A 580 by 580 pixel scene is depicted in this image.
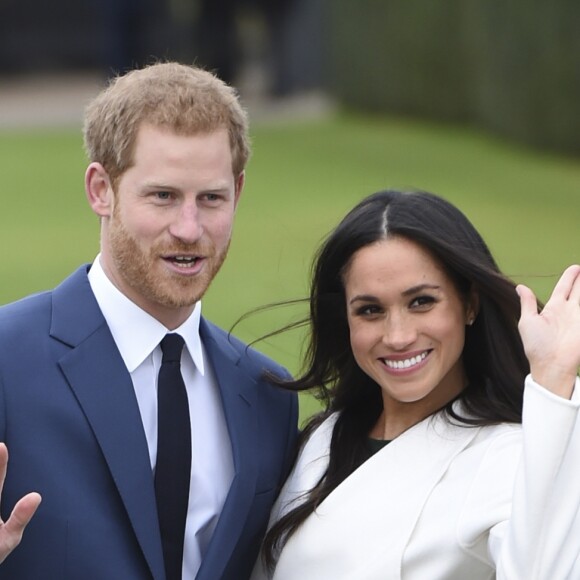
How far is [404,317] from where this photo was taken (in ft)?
12.7

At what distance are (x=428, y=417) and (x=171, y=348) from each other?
70 cm

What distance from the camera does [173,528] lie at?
3727 mm

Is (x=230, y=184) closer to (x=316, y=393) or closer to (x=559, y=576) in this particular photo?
(x=316, y=393)

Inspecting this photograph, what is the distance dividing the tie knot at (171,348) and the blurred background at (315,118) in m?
5.82

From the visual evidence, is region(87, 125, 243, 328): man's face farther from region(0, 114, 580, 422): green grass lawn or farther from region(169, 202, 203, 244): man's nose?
region(0, 114, 580, 422): green grass lawn

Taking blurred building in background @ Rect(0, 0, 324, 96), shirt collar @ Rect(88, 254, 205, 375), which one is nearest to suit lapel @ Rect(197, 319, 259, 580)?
shirt collar @ Rect(88, 254, 205, 375)

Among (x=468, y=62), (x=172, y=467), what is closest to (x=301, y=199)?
(x=468, y=62)

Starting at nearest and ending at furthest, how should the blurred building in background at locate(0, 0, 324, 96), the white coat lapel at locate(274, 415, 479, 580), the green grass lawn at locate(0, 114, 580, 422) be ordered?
the white coat lapel at locate(274, 415, 479, 580) → the green grass lawn at locate(0, 114, 580, 422) → the blurred building in background at locate(0, 0, 324, 96)

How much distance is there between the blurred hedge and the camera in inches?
687

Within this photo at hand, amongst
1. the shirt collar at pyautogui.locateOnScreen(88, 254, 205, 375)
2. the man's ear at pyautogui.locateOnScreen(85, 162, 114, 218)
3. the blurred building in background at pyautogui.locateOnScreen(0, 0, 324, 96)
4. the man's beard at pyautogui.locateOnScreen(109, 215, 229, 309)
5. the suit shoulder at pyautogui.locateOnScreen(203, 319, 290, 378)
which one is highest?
the man's ear at pyautogui.locateOnScreen(85, 162, 114, 218)

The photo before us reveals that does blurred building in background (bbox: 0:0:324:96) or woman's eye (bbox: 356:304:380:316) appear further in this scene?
blurred building in background (bbox: 0:0:324:96)

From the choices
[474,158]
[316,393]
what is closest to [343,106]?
[474,158]

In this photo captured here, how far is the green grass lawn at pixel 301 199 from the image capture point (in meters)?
12.7

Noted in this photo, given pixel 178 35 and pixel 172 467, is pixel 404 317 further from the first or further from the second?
pixel 178 35
